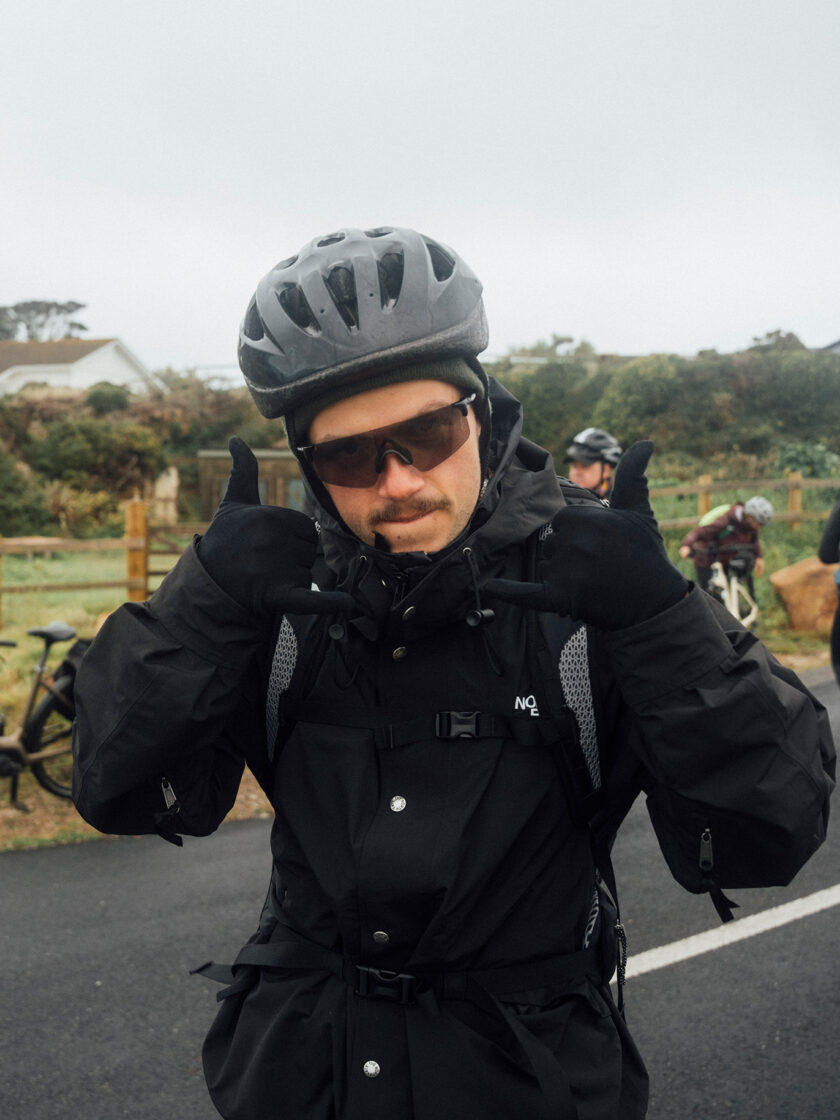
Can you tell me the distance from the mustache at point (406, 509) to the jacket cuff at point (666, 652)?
0.36 m

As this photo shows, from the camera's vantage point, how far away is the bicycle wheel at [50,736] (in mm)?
6141

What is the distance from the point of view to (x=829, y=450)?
60.9 ft

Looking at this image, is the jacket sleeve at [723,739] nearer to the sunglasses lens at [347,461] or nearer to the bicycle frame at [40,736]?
the sunglasses lens at [347,461]

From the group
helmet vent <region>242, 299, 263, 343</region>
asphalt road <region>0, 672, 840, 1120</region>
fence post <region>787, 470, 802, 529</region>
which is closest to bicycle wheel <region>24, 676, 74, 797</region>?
asphalt road <region>0, 672, 840, 1120</region>

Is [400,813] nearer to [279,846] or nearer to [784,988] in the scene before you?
[279,846]

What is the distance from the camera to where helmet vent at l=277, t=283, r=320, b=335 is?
169cm

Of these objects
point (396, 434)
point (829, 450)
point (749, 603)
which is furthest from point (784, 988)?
point (829, 450)

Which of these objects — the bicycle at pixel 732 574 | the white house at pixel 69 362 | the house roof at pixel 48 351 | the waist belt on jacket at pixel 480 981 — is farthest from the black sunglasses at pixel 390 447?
the house roof at pixel 48 351

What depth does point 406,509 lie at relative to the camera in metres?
1.61

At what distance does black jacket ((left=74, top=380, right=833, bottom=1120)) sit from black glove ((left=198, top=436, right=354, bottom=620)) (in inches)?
1.6

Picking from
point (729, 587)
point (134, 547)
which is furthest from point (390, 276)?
point (729, 587)

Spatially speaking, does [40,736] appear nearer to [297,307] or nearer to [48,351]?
[297,307]

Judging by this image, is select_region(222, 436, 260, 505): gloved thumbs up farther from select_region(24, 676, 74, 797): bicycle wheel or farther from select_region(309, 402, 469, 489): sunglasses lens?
select_region(24, 676, 74, 797): bicycle wheel

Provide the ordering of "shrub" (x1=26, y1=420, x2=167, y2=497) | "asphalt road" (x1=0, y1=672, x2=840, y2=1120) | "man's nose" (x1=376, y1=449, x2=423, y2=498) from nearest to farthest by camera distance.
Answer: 1. "man's nose" (x1=376, y1=449, x2=423, y2=498)
2. "asphalt road" (x1=0, y1=672, x2=840, y2=1120)
3. "shrub" (x1=26, y1=420, x2=167, y2=497)
